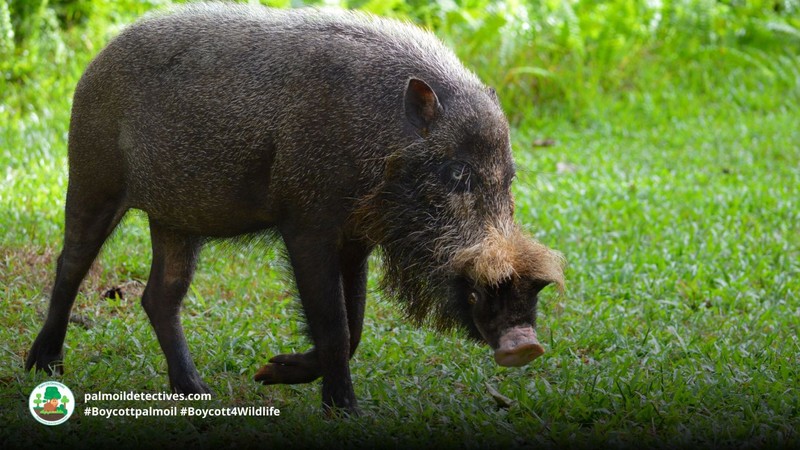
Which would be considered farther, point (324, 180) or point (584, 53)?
point (584, 53)

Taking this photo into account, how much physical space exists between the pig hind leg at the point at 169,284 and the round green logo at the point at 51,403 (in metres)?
0.59

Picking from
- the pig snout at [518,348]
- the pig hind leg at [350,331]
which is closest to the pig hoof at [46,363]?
the pig hind leg at [350,331]

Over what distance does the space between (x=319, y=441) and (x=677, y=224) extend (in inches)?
173

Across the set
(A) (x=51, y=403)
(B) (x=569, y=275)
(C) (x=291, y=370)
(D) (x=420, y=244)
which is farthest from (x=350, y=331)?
(B) (x=569, y=275)

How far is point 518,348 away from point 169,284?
1.99m

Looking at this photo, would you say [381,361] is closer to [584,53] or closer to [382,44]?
[382,44]

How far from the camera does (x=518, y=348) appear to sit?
12.8ft

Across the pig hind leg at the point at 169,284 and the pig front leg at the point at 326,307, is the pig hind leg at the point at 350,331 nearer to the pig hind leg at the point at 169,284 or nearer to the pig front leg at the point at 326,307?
the pig front leg at the point at 326,307

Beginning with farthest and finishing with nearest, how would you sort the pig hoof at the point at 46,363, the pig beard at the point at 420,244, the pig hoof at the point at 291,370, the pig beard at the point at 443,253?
1. the pig hoof at the point at 46,363
2. the pig hoof at the point at 291,370
3. the pig beard at the point at 420,244
4. the pig beard at the point at 443,253

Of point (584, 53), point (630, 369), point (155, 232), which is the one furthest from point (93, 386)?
point (584, 53)

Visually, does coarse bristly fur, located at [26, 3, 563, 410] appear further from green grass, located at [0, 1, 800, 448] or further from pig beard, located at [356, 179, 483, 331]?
green grass, located at [0, 1, 800, 448]

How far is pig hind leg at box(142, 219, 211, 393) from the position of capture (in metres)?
5.04

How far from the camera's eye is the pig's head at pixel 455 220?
4094 mm

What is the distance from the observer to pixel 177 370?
16.1 ft
